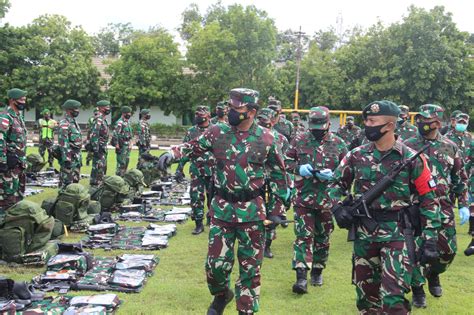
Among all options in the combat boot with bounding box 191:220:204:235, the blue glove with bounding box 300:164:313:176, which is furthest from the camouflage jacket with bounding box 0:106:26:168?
the blue glove with bounding box 300:164:313:176

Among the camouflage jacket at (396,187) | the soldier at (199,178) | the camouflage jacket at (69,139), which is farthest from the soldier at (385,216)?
the camouflage jacket at (69,139)

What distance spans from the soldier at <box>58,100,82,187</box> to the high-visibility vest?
22.5 ft

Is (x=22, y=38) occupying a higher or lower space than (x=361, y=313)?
higher

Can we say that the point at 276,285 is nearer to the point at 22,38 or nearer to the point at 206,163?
the point at 206,163

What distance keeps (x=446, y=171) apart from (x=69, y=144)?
8202mm

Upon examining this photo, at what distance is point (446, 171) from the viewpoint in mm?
A: 5797

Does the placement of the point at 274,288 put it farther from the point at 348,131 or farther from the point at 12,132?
the point at 348,131

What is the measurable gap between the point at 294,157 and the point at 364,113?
196 centimetres

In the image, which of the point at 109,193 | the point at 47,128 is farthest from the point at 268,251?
the point at 47,128

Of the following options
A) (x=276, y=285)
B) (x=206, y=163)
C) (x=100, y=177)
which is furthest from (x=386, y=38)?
(x=276, y=285)

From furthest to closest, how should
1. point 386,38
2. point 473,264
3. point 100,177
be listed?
point 386,38
point 100,177
point 473,264

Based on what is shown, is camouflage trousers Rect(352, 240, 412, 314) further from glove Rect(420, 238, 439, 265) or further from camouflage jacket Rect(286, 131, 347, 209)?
camouflage jacket Rect(286, 131, 347, 209)

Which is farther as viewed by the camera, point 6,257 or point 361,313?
point 6,257

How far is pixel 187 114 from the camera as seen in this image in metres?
37.3
